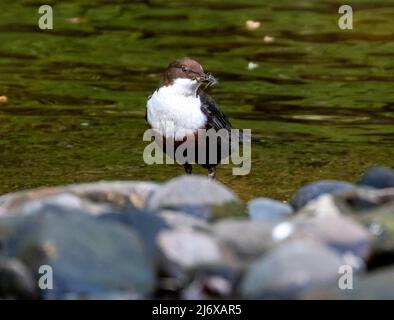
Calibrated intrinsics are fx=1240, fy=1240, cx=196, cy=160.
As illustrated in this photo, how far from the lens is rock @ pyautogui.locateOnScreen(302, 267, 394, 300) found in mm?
5672

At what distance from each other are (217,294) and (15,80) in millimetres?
8850

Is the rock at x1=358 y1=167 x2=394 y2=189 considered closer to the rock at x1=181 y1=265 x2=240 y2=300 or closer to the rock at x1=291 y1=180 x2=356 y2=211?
the rock at x1=291 y1=180 x2=356 y2=211

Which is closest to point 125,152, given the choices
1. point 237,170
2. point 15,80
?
point 237,170

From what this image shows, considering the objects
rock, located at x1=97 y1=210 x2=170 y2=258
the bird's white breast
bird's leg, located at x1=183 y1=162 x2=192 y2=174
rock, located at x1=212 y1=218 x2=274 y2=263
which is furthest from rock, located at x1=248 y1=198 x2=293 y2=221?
bird's leg, located at x1=183 y1=162 x2=192 y2=174

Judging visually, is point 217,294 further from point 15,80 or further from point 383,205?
point 15,80

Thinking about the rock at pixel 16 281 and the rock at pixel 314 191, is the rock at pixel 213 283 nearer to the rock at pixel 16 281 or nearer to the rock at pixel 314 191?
the rock at pixel 16 281

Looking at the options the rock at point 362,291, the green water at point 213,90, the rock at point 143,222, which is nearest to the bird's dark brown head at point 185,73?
the green water at point 213,90

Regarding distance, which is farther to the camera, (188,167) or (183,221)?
(188,167)

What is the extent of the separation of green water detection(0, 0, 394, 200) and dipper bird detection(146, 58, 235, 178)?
0.71 metres

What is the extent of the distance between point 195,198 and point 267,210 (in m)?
0.46

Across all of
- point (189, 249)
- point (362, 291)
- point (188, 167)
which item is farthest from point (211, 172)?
point (362, 291)

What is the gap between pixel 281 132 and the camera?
1220 cm

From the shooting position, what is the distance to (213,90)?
1393 cm

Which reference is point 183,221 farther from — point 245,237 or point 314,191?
point 314,191
